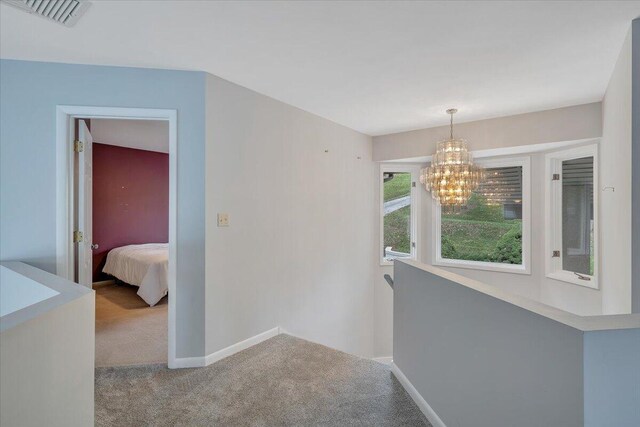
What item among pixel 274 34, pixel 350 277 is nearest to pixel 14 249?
pixel 274 34

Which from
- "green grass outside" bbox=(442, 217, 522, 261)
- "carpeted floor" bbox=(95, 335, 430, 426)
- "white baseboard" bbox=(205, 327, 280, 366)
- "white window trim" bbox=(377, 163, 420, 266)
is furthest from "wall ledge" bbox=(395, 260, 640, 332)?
"white window trim" bbox=(377, 163, 420, 266)

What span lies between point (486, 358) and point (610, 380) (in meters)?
0.50

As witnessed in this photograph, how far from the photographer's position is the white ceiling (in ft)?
6.39

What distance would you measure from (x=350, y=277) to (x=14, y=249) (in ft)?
11.2

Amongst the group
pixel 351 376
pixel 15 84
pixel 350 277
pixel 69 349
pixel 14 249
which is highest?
pixel 15 84

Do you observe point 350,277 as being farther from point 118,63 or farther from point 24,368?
point 24,368

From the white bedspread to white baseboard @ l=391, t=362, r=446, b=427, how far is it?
3.32m

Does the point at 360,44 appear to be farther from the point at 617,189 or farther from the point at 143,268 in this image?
the point at 143,268

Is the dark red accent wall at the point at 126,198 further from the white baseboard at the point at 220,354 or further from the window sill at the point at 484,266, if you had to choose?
the window sill at the point at 484,266

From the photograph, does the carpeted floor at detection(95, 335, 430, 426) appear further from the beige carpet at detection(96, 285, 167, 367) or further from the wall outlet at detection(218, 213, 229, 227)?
the wall outlet at detection(218, 213, 229, 227)

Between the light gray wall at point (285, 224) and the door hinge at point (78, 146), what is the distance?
1024 mm

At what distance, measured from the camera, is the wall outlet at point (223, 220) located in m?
2.89

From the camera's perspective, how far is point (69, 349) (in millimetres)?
1455

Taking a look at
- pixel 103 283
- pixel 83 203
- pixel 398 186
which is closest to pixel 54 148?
pixel 83 203
